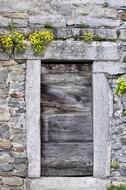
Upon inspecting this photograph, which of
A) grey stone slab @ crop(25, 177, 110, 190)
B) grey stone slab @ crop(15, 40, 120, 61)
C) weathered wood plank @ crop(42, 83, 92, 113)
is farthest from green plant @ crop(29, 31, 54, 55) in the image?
grey stone slab @ crop(25, 177, 110, 190)

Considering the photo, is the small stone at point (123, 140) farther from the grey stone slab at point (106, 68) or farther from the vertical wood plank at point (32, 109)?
the vertical wood plank at point (32, 109)

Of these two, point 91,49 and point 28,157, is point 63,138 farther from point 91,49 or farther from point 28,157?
point 91,49

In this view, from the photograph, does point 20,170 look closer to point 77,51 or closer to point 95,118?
point 95,118

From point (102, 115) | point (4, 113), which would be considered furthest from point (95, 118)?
point (4, 113)

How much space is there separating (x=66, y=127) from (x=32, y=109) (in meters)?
0.53

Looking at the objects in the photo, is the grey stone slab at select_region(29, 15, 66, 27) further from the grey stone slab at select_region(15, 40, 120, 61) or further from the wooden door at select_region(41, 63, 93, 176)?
the wooden door at select_region(41, 63, 93, 176)

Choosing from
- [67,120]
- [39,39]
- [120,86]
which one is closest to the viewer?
[39,39]

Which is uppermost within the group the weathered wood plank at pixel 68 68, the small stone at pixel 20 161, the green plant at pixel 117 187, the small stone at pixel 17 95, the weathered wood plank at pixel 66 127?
the weathered wood plank at pixel 68 68

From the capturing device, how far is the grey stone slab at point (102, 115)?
5.61m

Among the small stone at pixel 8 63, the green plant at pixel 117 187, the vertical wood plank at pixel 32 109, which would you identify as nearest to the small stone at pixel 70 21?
the vertical wood plank at pixel 32 109

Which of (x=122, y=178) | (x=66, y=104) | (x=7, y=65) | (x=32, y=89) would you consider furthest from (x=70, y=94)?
(x=122, y=178)

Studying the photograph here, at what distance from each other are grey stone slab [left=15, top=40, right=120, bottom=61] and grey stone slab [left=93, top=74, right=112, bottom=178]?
27cm

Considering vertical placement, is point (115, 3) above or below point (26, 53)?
above

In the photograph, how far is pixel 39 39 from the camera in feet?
18.0
